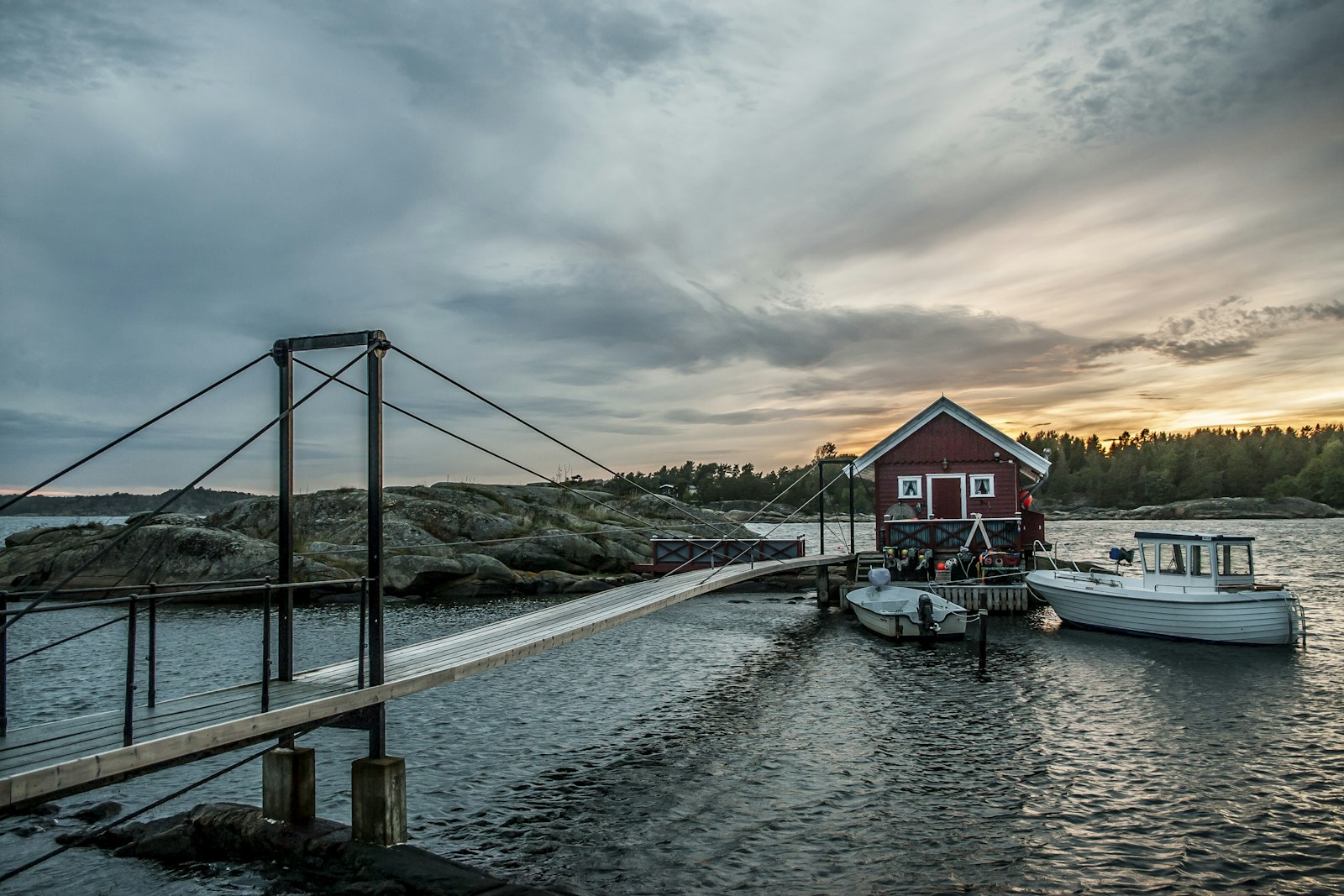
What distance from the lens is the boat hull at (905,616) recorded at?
84.3ft

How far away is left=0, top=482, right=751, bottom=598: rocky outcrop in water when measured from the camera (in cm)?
3869

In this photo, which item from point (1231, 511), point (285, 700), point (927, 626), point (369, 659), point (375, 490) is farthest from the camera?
point (1231, 511)

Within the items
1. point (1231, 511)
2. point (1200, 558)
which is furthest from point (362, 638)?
point (1231, 511)

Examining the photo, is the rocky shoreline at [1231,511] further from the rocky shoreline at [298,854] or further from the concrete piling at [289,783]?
the rocky shoreline at [298,854]

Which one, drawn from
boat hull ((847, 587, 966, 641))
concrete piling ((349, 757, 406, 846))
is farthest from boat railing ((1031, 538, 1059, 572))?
concrete piling ((349, 757, 406, 846))

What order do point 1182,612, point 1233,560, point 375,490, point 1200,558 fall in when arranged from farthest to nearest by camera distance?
1. point 1200,558
2. point 1233,560
3. point 1182,612
4. point 375,490

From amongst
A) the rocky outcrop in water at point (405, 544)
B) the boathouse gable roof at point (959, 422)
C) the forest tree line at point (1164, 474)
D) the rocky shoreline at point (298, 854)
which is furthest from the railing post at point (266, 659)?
the forest tree line at point (1164, 474)

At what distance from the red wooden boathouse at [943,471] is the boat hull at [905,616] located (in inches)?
329

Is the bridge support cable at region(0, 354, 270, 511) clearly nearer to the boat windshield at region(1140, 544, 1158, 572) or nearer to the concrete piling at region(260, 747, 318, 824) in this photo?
the concrete piling at region(260, 747, 318, 824)

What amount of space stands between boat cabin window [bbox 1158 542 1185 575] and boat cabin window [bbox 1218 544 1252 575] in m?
0.99

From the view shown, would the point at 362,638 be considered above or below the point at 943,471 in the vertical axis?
below

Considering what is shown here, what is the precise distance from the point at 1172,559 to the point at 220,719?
2720 centimetres

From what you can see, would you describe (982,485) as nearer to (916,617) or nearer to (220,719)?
(916,617)

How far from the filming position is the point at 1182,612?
24531 mm
